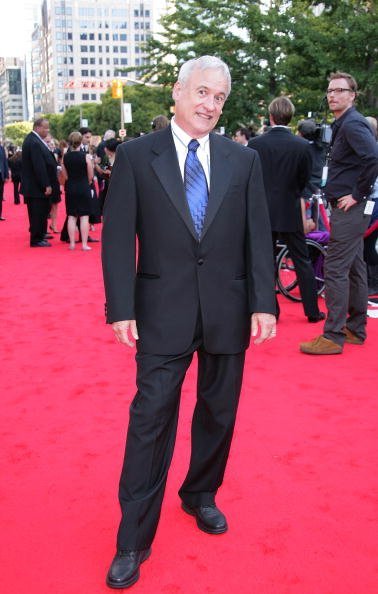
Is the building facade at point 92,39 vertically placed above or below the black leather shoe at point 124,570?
above

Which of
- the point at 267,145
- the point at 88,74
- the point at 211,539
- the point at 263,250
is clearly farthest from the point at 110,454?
the point at 88,74

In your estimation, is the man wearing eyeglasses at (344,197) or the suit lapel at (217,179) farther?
the man wearing eyeglasses at (344,197)

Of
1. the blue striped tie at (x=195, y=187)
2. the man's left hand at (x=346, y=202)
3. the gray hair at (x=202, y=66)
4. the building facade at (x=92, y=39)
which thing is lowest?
the man's left hand at (x=346, y=202)

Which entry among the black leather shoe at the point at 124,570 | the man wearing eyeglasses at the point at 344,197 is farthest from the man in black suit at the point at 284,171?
the black leather shoe at the point at 124,570

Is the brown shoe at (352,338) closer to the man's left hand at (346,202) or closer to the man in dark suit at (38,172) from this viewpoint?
the man's left hand at (346,202)

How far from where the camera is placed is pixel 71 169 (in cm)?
1091

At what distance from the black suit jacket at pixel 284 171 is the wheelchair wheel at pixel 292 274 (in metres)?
1.20

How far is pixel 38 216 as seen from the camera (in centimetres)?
1174

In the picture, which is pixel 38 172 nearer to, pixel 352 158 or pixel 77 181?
pixel 77 181

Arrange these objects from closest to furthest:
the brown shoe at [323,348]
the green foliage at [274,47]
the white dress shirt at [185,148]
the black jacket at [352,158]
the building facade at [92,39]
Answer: the white dress shirt at [185,148] → the black jacket at [352,158] → the brown shoe at [323,348] → the green foliage at [274,47] → the building facade at [92,39]

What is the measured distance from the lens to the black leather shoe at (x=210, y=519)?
9.80 feet

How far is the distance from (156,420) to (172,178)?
2.97ft

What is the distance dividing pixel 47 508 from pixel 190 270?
1.40m

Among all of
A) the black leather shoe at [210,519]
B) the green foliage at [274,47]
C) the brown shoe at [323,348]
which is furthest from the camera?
the green foliage at [274,47]
